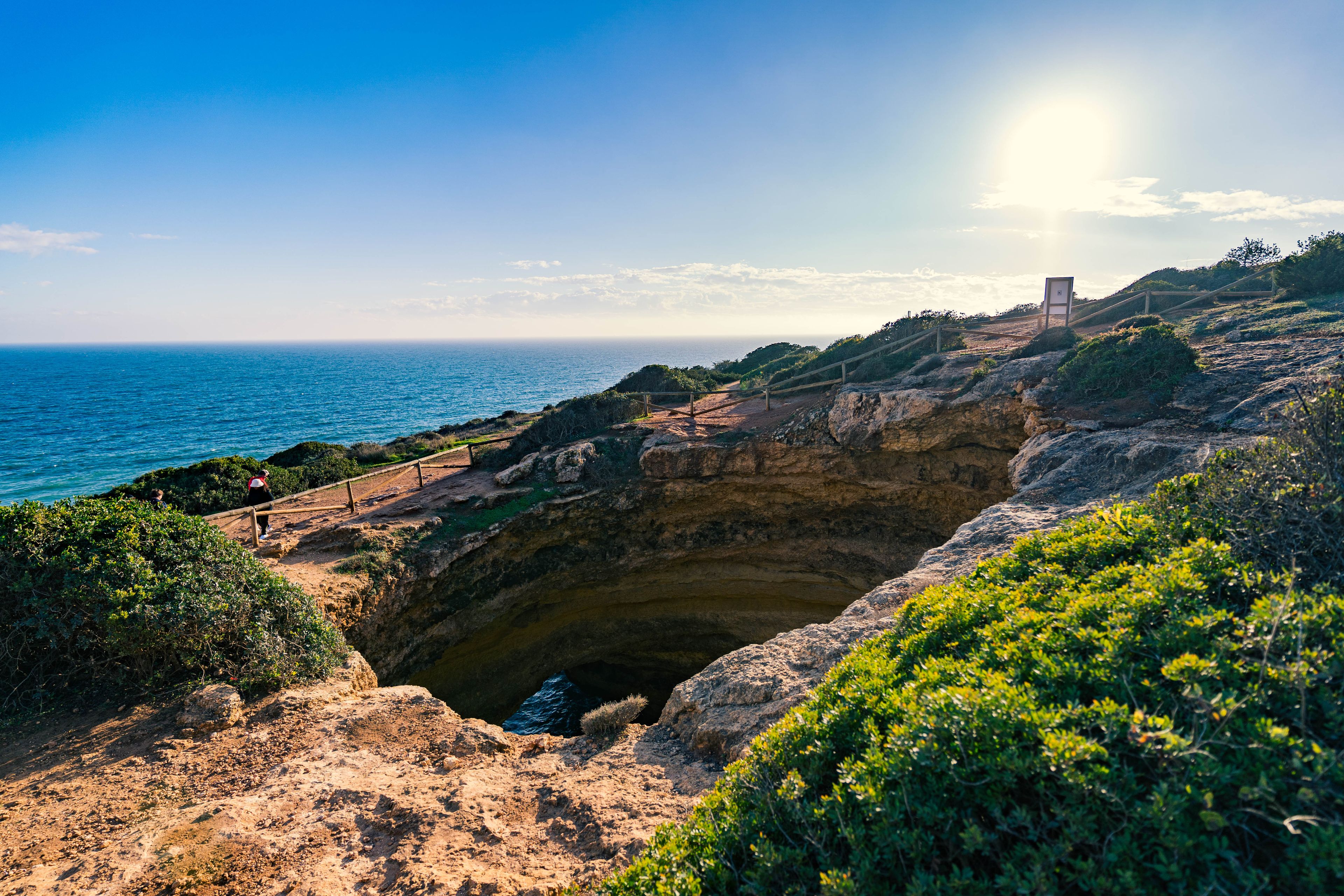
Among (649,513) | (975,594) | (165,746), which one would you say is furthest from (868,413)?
(165,746)

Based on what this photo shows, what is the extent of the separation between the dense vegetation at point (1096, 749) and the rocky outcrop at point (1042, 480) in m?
2.54

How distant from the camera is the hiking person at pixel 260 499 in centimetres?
1518

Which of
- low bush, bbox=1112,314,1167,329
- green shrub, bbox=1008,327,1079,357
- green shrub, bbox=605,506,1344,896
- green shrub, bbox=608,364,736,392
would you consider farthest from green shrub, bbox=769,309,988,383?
green shrub, bbox=605,506,1344,896

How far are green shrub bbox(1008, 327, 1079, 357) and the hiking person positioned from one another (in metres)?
22.8

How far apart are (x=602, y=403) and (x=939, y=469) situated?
547 inches

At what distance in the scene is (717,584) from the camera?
20.9 meters

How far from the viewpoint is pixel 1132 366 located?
13.6m

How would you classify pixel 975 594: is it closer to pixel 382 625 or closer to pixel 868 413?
pixel 868 413

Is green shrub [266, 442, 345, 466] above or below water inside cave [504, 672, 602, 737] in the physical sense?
above

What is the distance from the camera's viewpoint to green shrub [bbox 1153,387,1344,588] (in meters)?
4.14

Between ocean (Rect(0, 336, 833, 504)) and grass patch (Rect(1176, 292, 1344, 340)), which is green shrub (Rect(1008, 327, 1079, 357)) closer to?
grass patch (Rect(1176, 292, 1344, 340))

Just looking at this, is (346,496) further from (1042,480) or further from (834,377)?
(1042,480)

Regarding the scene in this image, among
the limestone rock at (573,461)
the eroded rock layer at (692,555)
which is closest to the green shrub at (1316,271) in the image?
the eroded rock layer at (692,555)

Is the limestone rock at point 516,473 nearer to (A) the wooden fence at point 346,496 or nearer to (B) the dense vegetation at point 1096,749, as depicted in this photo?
(A) the wooden fence at point 346,496
